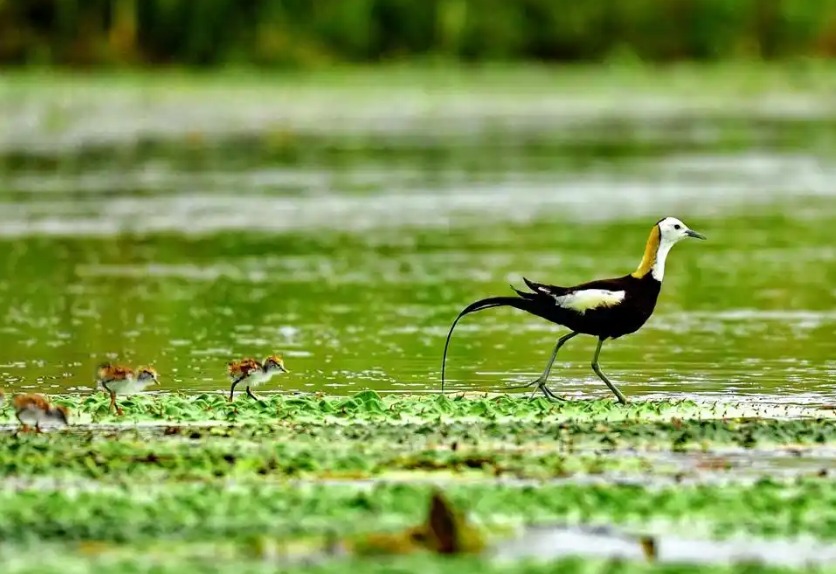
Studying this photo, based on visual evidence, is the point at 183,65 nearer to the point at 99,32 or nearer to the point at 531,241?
the point at 99,32

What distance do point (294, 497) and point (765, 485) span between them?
6.84ft

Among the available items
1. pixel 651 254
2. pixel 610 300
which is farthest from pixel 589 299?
pixel 651 254

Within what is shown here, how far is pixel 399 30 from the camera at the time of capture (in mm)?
76000

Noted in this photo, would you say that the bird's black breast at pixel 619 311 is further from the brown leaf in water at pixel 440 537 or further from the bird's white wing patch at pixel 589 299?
the brown leaf in water at pixel 440 537

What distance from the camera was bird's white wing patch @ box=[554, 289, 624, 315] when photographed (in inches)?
469

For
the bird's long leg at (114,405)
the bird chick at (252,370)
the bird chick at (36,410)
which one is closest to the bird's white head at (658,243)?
the bird chick at (252,370)

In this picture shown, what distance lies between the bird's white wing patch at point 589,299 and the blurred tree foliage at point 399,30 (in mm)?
60675

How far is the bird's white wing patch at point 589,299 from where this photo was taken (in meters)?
11.9

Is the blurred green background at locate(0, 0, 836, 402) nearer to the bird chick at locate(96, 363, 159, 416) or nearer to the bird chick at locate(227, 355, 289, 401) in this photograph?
the bird chick at locate(227, 355, 289, 401)

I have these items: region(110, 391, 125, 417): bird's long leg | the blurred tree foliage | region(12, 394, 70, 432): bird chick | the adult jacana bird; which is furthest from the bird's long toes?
the blurred tree foliage

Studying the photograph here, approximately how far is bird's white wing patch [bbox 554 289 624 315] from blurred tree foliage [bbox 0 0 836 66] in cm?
6067

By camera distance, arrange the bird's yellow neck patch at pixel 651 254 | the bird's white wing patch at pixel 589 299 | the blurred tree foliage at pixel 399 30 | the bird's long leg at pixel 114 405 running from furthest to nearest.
Answer: the blurred tree foliage at pixel 399 30, the bird's yellow neck patch at pixel 651 254, the bird's white wing patch at pixel 589 299, the bird's long leg at pixel 114 405

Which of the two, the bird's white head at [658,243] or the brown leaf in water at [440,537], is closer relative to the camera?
the brown leaf in water at [440,537]

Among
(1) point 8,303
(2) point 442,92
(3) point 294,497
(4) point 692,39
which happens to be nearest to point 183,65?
(2) point 442,92
